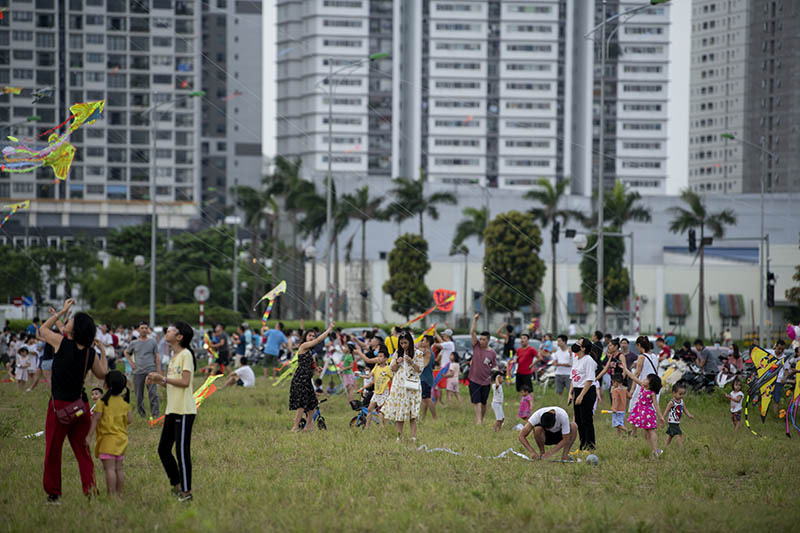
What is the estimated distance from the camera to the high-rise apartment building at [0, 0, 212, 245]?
11006 centimetres

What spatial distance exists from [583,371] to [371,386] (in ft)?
14.3

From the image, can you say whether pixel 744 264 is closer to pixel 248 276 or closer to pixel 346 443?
pixel 248 276

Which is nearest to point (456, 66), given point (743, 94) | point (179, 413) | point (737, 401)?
point (743, 94)

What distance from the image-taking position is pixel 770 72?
108625mm

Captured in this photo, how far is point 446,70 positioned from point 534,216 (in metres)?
62.5

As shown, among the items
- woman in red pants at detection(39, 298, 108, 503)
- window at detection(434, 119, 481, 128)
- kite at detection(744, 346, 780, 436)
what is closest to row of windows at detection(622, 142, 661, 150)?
window at detection(434, 119, 481, 128)

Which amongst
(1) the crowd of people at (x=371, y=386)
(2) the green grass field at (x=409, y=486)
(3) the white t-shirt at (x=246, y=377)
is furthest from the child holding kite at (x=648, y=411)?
(3) the white t-shirt at (x=246, y=377)

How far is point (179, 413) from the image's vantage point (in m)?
9.83

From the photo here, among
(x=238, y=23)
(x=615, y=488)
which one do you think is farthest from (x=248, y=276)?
(x=615, y=488)

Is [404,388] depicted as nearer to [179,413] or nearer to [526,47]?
[179,413]

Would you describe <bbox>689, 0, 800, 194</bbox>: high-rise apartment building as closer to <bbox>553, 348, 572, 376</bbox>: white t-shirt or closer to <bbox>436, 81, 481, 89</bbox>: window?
<bbox>436, 81, 481, 89</bbox>: window

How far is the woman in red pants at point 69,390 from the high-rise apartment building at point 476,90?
353ft

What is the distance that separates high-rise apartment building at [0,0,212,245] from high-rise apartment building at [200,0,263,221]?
36.4ft

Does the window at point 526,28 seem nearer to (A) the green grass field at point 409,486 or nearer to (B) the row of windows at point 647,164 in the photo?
(B) the row of windows at point 647,164
